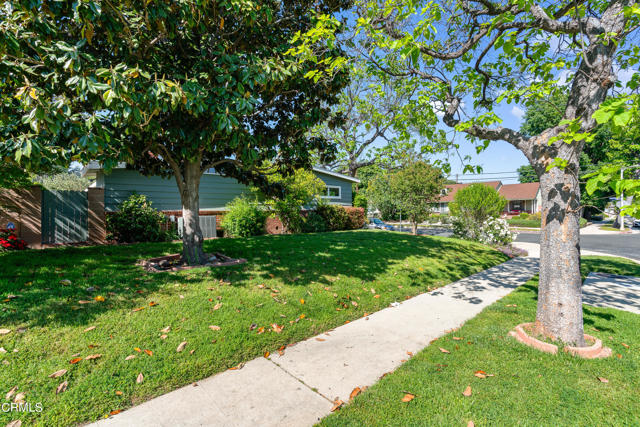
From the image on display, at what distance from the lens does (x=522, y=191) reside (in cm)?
4538

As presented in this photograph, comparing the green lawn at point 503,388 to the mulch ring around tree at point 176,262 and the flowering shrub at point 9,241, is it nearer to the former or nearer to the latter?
the mulch ring around tree at point 176,262

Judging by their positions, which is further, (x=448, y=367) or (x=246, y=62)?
(x=246, y=62)

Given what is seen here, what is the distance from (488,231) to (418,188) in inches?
186

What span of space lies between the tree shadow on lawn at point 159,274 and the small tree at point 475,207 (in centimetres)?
317

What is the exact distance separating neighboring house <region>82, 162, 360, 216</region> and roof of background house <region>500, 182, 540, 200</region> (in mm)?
41714

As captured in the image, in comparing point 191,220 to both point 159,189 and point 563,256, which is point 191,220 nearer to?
point 563,256

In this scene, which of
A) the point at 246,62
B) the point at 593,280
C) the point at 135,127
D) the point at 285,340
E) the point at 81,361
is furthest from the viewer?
the point at 593,280

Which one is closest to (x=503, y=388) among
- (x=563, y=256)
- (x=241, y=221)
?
(x=563, y=256)

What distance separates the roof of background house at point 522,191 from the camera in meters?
43.4

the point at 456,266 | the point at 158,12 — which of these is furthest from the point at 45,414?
the point at 456,266

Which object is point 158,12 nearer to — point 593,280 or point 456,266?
point 456,266

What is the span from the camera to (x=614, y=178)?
2.26 m

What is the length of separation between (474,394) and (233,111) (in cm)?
452

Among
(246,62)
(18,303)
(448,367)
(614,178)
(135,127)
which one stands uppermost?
(246,62)
